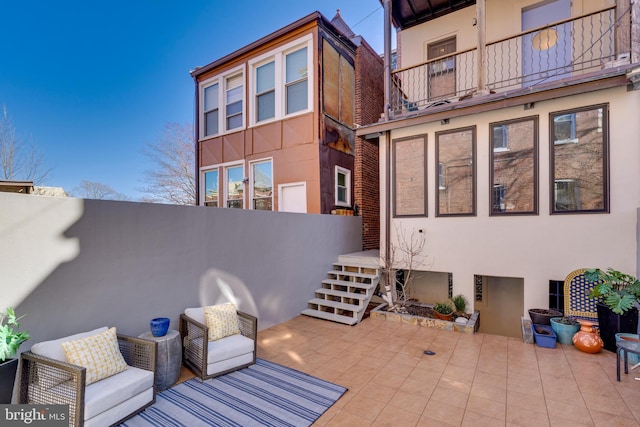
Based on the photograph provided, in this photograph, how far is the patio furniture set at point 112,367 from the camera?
2518mm

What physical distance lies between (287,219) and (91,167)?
14.9 m

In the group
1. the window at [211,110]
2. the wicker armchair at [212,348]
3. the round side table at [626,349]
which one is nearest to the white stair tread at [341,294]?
the wicker armchair at [212,348]

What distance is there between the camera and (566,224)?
16.4 feet

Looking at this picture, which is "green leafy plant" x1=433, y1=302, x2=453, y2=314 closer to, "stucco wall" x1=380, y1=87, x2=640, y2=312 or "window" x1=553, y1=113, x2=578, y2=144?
"stucco wall" x1=380, y1=87, x2=640, y2=312

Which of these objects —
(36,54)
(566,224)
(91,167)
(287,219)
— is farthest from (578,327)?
(91,167)

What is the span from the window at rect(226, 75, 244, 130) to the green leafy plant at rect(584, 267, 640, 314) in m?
9.00

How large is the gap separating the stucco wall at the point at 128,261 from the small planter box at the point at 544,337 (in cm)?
420

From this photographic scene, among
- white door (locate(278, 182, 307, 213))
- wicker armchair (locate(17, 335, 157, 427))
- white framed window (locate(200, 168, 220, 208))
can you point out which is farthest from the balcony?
wicker armchair (locate(17, 335, 157, 427))

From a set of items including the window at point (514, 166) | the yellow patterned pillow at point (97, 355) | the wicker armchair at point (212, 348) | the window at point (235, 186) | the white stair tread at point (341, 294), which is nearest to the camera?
the yellow patterned pillow at point (97, 355)

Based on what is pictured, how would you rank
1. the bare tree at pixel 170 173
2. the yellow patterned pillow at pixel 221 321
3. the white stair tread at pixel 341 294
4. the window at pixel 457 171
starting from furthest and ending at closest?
the bare tree at pixel 170 173 < the white stair tread at pixel 341 294 < the window at pixel 457 171 < the yellow patterned pillow at pixel 221 321

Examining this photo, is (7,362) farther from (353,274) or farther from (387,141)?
(387,141)

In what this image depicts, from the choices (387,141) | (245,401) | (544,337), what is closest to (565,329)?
(544,337)

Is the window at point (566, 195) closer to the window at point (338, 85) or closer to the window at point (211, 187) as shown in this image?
the window at point (338, 85)

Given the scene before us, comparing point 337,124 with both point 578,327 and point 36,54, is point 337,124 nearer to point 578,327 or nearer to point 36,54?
point 578,327
